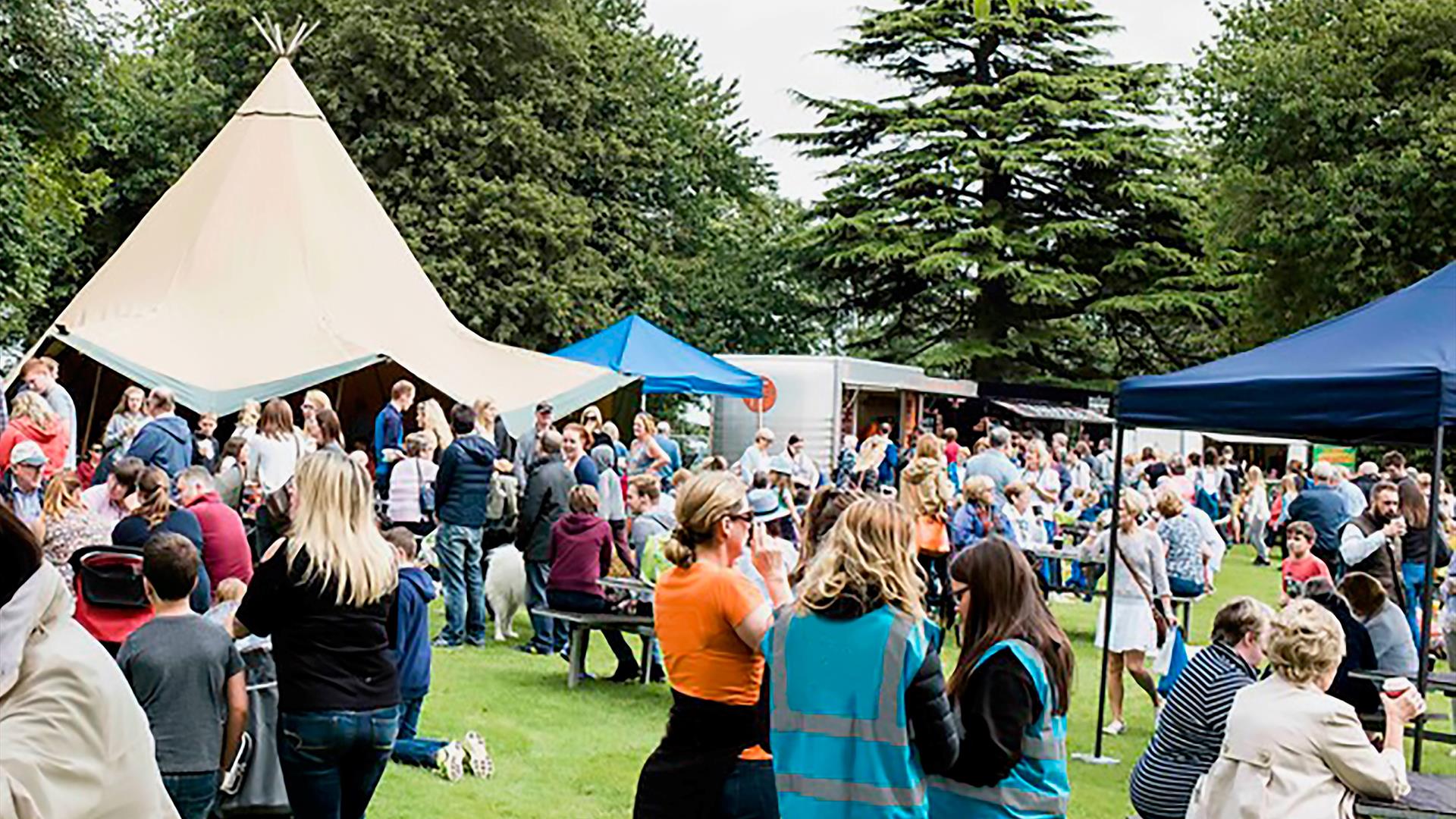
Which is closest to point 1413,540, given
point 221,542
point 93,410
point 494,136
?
point 221,542

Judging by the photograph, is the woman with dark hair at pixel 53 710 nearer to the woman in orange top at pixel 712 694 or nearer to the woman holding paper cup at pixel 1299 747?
the woman in orange top at pixel 712 694

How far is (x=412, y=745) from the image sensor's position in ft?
27.3

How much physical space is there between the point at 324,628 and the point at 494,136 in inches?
1220

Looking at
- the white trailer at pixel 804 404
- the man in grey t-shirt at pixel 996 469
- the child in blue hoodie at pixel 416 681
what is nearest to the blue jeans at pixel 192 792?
the child in blue hoodie at pixel 416 681

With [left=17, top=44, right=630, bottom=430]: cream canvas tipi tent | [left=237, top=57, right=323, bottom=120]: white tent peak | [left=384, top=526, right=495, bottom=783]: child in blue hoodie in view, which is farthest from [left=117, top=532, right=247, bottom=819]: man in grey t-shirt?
[left=237, top=57, right=323, bottom=120]: white tent peak

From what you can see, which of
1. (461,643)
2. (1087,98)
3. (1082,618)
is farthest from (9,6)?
(1087,98)

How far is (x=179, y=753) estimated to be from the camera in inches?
210

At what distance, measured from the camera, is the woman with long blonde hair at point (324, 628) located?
17.2 feet

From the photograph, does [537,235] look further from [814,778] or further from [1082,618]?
[814,778]

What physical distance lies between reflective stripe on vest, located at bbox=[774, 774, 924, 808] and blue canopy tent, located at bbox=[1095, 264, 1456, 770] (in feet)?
12.5

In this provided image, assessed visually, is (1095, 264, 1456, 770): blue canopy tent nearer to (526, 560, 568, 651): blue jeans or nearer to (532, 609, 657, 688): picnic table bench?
(532, 609, 657, 688): picnic table bench

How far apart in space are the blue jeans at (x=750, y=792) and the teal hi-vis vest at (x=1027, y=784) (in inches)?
21.1

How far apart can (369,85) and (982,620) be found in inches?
1284

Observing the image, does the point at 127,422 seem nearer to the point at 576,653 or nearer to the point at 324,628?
the point at 576,653
